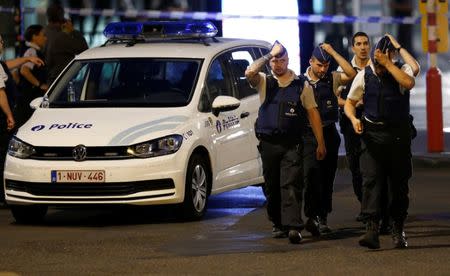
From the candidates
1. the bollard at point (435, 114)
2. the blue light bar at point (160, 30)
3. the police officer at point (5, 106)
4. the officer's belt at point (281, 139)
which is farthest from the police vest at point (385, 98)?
the bollard at point (435, 114)

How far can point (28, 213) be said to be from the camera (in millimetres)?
14836

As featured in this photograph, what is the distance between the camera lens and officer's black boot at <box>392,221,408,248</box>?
12586mm

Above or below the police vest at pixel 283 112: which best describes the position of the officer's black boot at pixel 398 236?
below

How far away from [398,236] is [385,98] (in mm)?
1054

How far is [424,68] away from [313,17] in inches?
153

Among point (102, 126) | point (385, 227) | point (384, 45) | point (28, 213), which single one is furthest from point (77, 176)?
point (384, 45)

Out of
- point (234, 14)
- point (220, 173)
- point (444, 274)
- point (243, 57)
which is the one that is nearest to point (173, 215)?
point (220, 173)

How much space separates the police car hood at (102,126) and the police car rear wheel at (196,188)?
39 centimetres

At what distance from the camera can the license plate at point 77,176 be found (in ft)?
46.4

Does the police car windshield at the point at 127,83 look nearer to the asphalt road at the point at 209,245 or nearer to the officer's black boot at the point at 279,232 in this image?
the asphalt road at the point at 209,245

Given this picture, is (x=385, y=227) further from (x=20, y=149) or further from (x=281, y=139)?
(x=20, y=149)

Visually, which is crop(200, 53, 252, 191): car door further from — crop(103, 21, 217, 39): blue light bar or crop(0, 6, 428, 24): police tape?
crop(0, 6, 428, 24): police tape

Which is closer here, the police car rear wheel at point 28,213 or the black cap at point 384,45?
the black cap at point 384,45

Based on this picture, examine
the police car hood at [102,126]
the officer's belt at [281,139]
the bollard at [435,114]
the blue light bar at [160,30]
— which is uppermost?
the blue light bar at [160,30]
